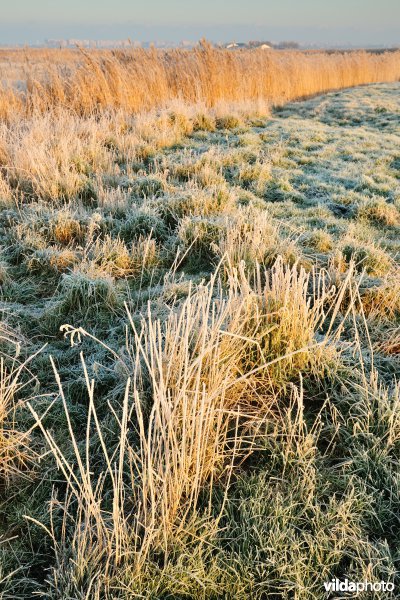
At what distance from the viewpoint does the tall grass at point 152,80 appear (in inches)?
342

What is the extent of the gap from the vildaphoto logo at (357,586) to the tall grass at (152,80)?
322 inches

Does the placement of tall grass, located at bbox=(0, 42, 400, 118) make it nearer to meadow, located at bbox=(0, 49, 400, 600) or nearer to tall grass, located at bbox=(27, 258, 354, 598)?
meadow, located at bbox=(0, 49, 400, 600)

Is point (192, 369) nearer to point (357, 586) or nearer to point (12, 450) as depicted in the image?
point (12, 450)

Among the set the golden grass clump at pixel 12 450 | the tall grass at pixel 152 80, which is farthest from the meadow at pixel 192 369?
the tall grass at pixel 152 80

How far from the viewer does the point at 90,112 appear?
344 inches

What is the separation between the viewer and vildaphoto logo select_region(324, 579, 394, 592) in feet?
5.20

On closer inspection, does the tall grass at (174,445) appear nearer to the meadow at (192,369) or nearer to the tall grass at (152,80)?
the meadow at (192,369)

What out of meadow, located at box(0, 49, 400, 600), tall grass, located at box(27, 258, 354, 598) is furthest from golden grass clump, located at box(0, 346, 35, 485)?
tall grass, located at box(27, 258, 354, 598)

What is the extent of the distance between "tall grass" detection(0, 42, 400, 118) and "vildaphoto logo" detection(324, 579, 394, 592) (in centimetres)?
817

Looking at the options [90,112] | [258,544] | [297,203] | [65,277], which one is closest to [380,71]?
[90,112]

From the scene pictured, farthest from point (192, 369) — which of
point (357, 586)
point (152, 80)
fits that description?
point (152, 80)

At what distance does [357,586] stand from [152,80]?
33.3ft

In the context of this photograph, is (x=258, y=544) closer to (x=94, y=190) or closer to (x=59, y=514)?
(x=59, y=514)

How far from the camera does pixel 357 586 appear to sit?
1595 mm
